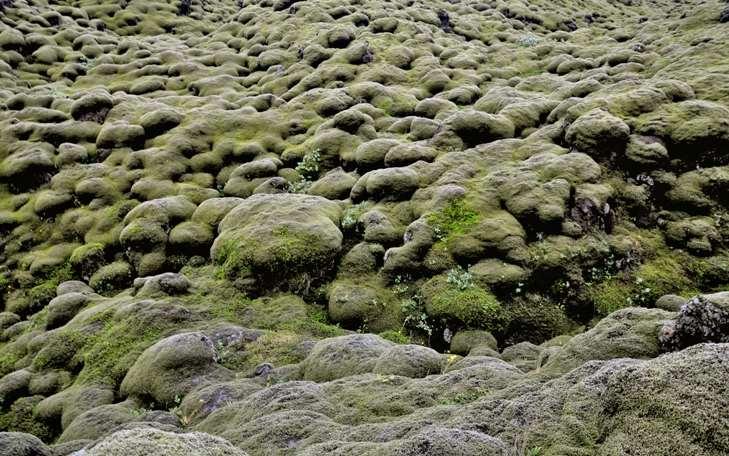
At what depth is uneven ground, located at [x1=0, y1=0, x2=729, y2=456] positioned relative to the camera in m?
6.70

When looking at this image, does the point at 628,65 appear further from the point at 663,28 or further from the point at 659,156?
the point at 659,156

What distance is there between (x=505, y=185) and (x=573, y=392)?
11266 millimetres

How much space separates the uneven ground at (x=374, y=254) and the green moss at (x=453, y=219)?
64 mm

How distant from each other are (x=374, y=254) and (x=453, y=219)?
2.78 metres

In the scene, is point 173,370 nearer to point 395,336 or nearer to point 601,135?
point 395,336

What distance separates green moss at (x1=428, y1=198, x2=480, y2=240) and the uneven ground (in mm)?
64

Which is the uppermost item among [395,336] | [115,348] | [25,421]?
[395,336]

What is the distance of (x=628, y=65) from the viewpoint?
84.6 feet

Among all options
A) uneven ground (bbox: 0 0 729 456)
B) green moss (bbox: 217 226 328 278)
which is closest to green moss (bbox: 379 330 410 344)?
uneven ground (bbox: 0 0 729 456)

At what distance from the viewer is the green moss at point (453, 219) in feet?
51.2

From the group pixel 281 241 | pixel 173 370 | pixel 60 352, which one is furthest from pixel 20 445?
pixel 281 241

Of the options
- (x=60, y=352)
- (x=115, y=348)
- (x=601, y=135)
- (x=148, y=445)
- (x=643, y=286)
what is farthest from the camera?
(x=601, y=135)

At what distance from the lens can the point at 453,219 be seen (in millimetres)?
16000

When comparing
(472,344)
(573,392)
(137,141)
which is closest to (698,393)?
(573,392)
